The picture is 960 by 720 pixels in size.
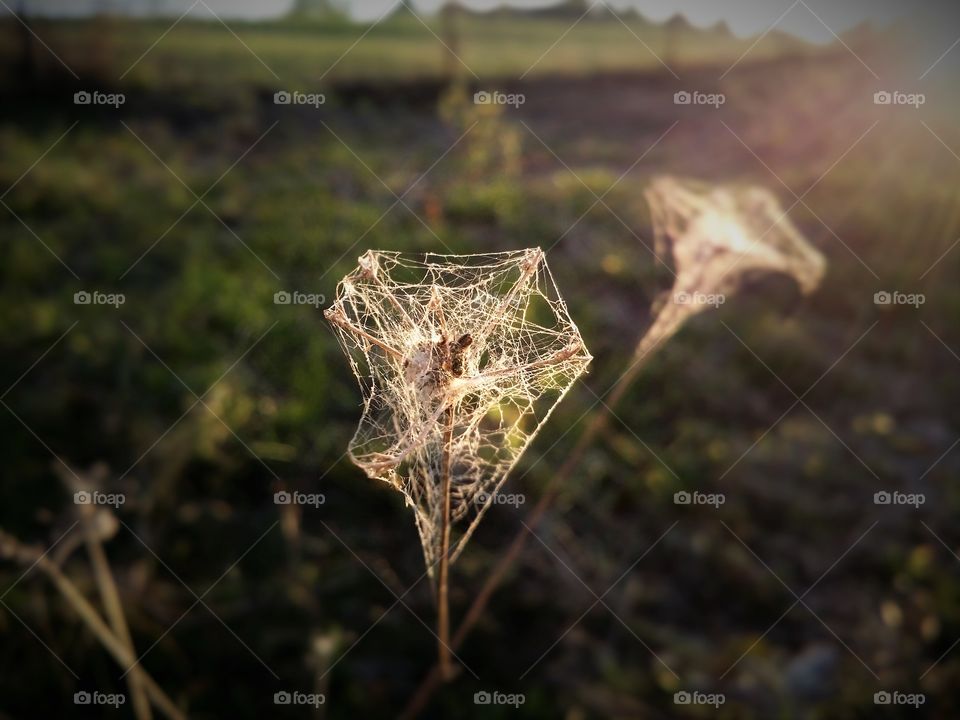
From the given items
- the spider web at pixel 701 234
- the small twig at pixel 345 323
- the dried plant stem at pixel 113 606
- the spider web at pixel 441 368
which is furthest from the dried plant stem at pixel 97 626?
the spider web at pixel 701 234

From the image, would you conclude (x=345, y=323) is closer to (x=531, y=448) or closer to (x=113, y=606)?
(x=113, y=606)

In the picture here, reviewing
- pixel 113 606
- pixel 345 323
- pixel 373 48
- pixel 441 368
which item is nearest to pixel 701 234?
pixel 441 368

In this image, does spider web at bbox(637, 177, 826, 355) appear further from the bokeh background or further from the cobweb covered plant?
the bokeh background

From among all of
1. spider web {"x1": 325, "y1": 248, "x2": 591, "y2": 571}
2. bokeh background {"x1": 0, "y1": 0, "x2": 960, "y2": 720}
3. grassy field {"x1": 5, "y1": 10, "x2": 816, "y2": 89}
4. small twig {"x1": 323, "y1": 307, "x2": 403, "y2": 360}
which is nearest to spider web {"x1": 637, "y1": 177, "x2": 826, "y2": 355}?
spider web {"x1": 325, "y1": 248, "x2": 591, "y2": 571}

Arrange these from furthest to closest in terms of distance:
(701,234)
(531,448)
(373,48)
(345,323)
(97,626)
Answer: (373,48) → (531,448) → (701,234) → (97,626) → (345,323)

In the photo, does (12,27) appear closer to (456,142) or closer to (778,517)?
(456,142)

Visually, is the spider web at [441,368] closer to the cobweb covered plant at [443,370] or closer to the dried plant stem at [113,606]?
the cobweb covered plant at [443,370]

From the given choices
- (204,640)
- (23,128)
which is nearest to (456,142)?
(23,128)
